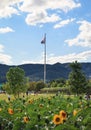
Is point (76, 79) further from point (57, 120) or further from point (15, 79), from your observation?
point (57, 120)

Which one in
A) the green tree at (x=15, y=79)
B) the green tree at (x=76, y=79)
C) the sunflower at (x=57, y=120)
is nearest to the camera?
the sunflower at (x=57, y=120)

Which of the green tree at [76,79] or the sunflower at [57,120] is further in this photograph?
the green tree at [76,79]

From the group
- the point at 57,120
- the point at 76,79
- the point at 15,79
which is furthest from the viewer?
the point at 15,79

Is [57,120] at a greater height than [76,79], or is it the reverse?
[57,120]

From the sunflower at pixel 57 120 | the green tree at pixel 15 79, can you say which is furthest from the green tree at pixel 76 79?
the sunflower at pixel 57 120

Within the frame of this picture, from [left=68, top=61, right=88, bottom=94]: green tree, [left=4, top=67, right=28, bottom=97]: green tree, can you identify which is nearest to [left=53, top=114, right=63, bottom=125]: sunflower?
[left=68, top=61, right=88, bottom=94]: green tree

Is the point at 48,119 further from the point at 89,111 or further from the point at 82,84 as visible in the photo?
the point at 82,84

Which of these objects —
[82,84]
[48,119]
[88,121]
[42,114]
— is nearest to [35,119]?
[48,119]

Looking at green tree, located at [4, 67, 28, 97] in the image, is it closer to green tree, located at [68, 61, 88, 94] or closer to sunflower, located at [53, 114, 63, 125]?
green tree, located at [68, 61, 88, 94]

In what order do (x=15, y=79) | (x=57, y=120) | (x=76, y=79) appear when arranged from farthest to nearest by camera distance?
(x=15, y=79), (x=76, y=79), (x=57, y=120)

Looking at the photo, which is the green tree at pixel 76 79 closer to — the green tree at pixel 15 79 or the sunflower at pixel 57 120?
the green tree at pixel 15 79

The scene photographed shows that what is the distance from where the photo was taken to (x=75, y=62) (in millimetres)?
69562

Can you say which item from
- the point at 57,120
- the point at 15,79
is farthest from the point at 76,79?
the point at 57,120

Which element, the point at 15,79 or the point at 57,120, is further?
the point at 15,79
